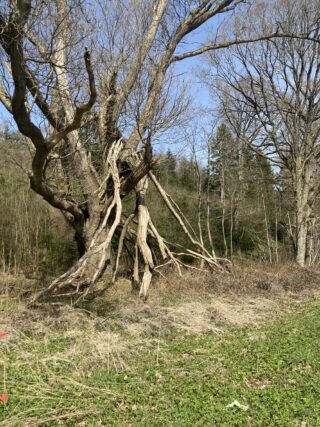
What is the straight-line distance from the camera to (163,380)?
13.0 ft

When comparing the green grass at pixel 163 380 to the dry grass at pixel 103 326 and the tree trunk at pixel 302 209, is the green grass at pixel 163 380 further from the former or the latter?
the tree trunk at pixel 302 209

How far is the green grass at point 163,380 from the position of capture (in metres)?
3.26

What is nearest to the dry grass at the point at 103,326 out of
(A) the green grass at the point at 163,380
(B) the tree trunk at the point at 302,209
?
(A) the green grass at the point at 163,380

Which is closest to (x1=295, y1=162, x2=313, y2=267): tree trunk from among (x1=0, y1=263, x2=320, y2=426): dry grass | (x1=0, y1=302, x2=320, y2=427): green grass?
(x1=0, y1=263, x2=320, y2=426): dry grass

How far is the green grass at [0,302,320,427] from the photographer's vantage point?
10.7ft

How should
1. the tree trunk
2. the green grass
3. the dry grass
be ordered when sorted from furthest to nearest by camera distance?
the tree trunk
the dry grass
the green grass

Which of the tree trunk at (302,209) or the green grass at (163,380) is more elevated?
the tree trunk at (302,209)

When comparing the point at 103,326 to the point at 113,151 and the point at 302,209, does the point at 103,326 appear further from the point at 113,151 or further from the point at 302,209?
the point at 302,209

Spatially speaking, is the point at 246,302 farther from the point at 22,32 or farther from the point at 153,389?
the point at 22,32

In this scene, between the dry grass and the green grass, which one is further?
the dry grass

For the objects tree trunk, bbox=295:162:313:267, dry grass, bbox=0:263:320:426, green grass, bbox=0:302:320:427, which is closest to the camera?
green grass, bbox=0:302:320:427

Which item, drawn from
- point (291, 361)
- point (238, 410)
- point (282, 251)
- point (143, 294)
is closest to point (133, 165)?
point (143, 294)

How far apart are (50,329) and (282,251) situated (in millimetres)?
14513

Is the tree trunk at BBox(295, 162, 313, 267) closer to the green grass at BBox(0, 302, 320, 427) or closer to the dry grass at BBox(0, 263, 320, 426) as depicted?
the dry grass at BBox(0, 263, 320, 426)
